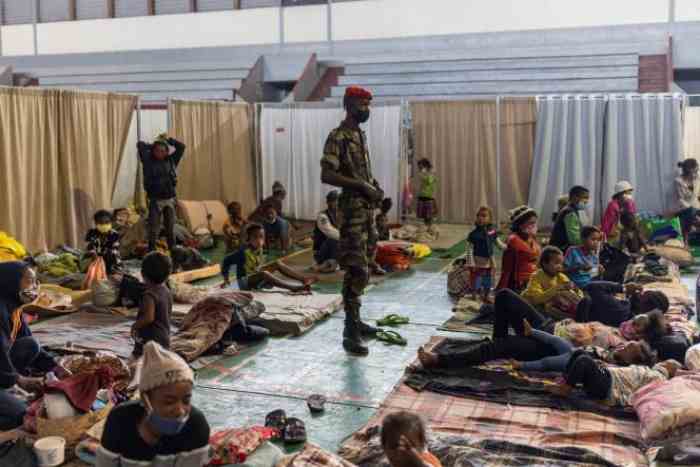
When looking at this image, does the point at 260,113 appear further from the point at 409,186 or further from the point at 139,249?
the point at 139,249

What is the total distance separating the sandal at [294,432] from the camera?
4594 mm

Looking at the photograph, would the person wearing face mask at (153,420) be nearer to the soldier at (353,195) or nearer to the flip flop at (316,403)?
the flip flop at (316,403)

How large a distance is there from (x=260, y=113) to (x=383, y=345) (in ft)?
26.8

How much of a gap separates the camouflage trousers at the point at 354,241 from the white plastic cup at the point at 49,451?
260 centimetres

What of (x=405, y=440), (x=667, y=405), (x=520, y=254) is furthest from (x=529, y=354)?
(x=405, y=440)

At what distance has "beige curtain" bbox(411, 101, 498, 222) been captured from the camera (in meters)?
13.0

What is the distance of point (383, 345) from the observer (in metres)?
6.50

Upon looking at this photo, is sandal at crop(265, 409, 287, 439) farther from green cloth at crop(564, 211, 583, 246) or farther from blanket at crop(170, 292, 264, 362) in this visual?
green cloth at crop(564, 211, 583, 246)

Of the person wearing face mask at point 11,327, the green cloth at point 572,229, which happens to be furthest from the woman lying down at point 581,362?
the person wearing face mask at point 11,327

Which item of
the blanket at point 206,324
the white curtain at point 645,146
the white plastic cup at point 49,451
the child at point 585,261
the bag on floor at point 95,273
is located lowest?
the white plastic cup at point 49,451

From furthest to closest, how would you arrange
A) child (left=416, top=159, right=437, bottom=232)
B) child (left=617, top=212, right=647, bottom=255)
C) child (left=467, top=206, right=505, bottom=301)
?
child (left=416, top=159, right=437, bottom=232), child (left=617, top=212, right=647, bottom=255), child (left=467, top=206, right=505, bottom=301)

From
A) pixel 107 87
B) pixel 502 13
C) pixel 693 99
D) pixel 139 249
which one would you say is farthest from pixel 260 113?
pixel 693 99

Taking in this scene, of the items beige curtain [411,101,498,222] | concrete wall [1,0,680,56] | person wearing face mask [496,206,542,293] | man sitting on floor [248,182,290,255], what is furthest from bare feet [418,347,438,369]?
concrete wall [1,0,680,56]

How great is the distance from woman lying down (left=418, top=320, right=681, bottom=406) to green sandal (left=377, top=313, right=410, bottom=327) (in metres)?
1.24
